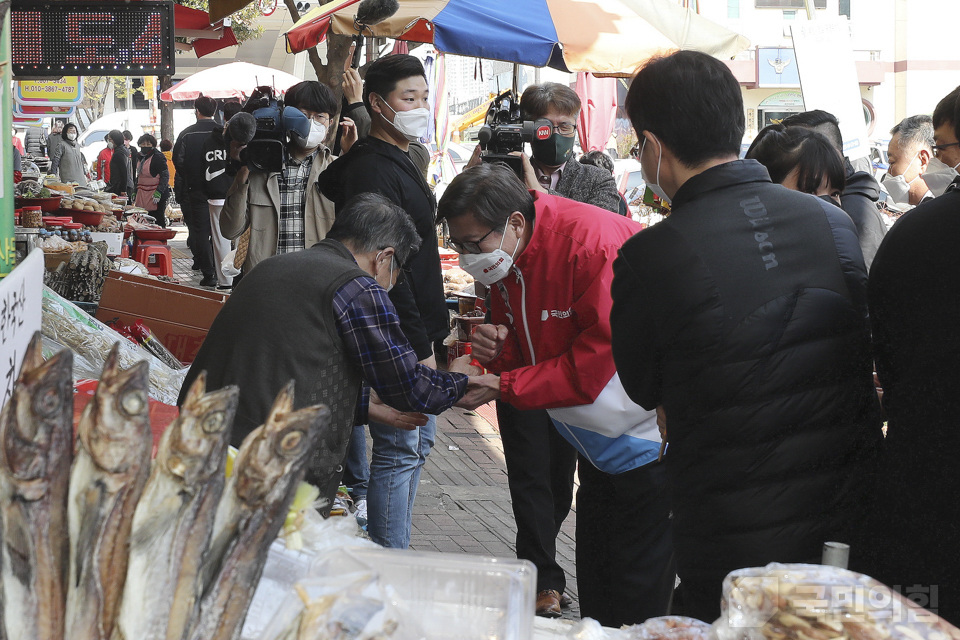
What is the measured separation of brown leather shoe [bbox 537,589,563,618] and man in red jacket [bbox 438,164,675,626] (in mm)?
502

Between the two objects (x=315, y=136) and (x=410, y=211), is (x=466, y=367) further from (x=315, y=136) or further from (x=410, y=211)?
(x=315, y=136)

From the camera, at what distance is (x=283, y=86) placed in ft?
53.3

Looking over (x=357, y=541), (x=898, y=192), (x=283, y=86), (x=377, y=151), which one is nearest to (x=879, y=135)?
(x=283, y=86)

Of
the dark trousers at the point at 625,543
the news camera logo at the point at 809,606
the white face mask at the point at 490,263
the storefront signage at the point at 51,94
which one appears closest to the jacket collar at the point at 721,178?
the news camera logo at the point at 809,606

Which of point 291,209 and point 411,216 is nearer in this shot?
point 411,216

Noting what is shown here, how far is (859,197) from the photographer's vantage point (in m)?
4.19

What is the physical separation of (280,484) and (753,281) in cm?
124

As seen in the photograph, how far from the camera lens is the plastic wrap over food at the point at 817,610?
1.21 meters

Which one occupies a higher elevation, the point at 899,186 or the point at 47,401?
the point at 899,186

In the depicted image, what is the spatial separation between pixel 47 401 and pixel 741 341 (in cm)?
142

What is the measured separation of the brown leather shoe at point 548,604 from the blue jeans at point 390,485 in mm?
663

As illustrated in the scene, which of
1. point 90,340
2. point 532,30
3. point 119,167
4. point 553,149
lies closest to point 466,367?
point 90,340

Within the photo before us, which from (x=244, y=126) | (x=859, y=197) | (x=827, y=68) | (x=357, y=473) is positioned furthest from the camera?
(x=827, y=68)

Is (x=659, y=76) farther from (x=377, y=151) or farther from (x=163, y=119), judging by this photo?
(x=163, y=119)
